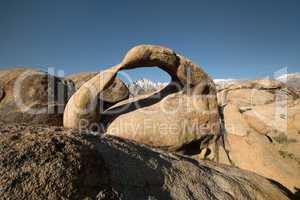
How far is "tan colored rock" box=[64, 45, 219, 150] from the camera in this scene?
9.82 feet

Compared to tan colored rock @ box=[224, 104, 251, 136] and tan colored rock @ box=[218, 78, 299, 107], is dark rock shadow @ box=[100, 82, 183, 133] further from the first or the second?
tan colored rock @ box=[218, 78, 299, 107]

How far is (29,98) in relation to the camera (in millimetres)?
3635

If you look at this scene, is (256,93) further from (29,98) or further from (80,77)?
(29,98)

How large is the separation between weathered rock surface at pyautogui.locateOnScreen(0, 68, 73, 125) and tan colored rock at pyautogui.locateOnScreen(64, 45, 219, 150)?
33.0 inches

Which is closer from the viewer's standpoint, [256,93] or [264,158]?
[264,158]

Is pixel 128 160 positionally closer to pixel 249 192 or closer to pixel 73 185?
pixel 73 185

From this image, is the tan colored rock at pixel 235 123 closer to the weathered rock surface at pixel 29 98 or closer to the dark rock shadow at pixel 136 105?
the dark rock shadow at pixel 136 105

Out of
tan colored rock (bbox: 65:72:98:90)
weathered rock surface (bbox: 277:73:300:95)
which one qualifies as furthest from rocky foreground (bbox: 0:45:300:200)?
weathered rock surface (bbox: 277:73:300:95)

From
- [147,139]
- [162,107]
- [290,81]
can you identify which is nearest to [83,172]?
[147,139]

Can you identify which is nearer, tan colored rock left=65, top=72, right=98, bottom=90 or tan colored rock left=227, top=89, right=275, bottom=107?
tan colored rock left=227, top=89, right=275, bottom=107

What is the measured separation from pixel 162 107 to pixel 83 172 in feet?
7.63

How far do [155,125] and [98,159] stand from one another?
1934 millimetres

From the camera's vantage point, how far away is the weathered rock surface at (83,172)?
870 millimetres

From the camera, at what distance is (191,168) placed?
5.76 feet
